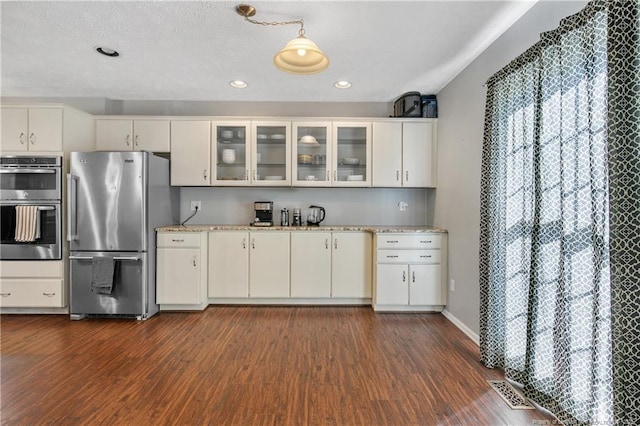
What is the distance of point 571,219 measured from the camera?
161cm

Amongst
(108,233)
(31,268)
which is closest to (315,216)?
(108,233)

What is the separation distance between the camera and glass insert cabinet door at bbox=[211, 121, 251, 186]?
3.75 meters

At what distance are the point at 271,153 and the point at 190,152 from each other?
0.95m

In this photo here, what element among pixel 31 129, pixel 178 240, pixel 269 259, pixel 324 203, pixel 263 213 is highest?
pixel 31 129

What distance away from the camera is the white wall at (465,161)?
7.93 ft

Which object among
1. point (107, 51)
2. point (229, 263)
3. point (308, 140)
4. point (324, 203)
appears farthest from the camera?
point (324, 203)

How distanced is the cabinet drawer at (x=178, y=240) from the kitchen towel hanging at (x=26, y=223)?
1145mm

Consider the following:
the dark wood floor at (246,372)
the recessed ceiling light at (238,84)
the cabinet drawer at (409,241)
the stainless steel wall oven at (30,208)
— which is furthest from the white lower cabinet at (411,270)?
the stainless steel wall oven at (30,208)

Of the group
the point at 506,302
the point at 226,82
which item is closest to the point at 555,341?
the point at 506,302

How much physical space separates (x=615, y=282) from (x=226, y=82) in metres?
3.46

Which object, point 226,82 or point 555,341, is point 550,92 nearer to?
point 555,341

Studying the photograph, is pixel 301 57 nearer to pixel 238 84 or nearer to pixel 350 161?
pixel 238 84

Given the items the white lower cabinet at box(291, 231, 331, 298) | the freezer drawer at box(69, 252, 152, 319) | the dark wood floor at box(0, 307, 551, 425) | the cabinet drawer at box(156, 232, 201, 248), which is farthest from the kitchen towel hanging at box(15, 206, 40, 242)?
the white lower cabinet at box(291, 231, 331, 298)

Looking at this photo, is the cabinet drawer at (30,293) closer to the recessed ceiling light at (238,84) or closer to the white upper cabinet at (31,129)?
the white upper cabinet at (31,129)
